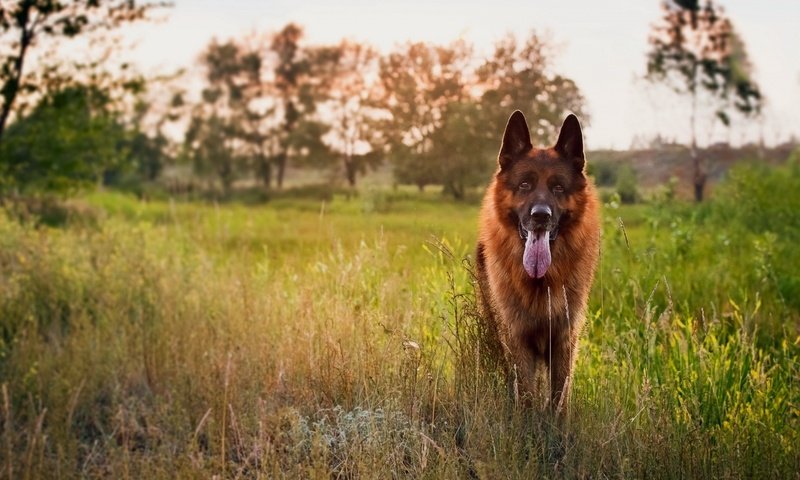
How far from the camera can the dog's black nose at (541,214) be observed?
4312mm

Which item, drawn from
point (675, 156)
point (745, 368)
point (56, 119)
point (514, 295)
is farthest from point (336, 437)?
point (675, 156)

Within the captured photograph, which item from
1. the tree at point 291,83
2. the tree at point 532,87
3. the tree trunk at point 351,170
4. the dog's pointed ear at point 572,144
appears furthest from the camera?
the tree at point 291,83

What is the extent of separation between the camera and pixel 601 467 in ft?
14.1

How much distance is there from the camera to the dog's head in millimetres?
4391

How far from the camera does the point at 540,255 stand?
14.6ft

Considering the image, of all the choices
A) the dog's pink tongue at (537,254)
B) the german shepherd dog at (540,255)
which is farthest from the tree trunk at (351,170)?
the dog's pink tongue at (537,254)

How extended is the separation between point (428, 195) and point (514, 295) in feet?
21.1

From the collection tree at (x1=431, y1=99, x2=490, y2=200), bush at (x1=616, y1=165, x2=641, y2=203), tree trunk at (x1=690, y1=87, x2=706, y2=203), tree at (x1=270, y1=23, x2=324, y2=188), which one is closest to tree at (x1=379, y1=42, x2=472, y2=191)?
tree at (x1=431, y1=99, x2=490, y2=200)

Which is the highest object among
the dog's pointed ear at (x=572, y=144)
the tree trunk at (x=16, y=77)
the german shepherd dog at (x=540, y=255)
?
the tree trunk at (x=16, y=77)

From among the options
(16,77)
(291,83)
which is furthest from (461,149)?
(291,83)

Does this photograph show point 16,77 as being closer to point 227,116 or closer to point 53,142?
point 53,142

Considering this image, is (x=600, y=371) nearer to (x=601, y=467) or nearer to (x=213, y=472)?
(x=601, y=467)

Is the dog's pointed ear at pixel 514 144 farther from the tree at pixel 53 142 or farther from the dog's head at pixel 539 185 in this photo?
the tree at pixel 53 142

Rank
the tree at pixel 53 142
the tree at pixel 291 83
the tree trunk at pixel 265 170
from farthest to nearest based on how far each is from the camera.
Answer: the tree trunk at pixel 265 170 < the tree at pixel 291 83 < the tree at pixel 53 142
